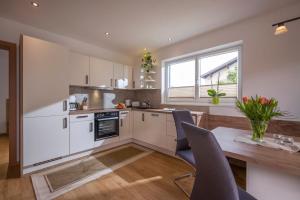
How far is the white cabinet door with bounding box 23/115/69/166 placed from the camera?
2.12 metres

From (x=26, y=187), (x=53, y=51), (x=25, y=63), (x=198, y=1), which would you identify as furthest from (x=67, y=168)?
(x=198, y=1)

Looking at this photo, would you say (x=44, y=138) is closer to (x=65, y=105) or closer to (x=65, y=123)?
(x=65, y=123)

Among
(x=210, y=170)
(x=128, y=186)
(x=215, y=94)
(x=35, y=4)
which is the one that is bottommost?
(x=128, y=186)

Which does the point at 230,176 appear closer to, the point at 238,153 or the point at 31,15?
the point at 238,153

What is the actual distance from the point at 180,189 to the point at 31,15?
3.38 meters

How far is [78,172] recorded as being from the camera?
2227 mm

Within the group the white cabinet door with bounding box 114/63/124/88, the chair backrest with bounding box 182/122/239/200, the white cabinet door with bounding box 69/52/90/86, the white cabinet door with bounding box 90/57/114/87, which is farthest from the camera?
the white cabinet door with bounding box 114/63/124/88

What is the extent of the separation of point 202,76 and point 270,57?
120 centimetres

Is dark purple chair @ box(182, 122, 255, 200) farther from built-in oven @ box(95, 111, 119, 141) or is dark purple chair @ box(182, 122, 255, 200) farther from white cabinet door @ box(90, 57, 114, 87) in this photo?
white cabinet door @ box(90, 57, 114, 87)

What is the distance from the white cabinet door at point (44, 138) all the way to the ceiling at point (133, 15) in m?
1.63

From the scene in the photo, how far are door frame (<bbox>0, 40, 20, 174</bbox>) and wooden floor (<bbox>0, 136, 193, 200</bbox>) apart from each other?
464 millimetres

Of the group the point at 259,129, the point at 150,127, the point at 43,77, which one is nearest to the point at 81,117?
the point at 43,77

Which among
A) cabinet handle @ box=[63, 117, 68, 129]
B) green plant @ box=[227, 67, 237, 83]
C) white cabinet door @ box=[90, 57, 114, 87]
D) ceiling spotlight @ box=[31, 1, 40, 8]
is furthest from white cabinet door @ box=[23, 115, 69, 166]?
green plant @ box=[227, 67, 237, 83]

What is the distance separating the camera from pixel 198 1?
6.13ft
